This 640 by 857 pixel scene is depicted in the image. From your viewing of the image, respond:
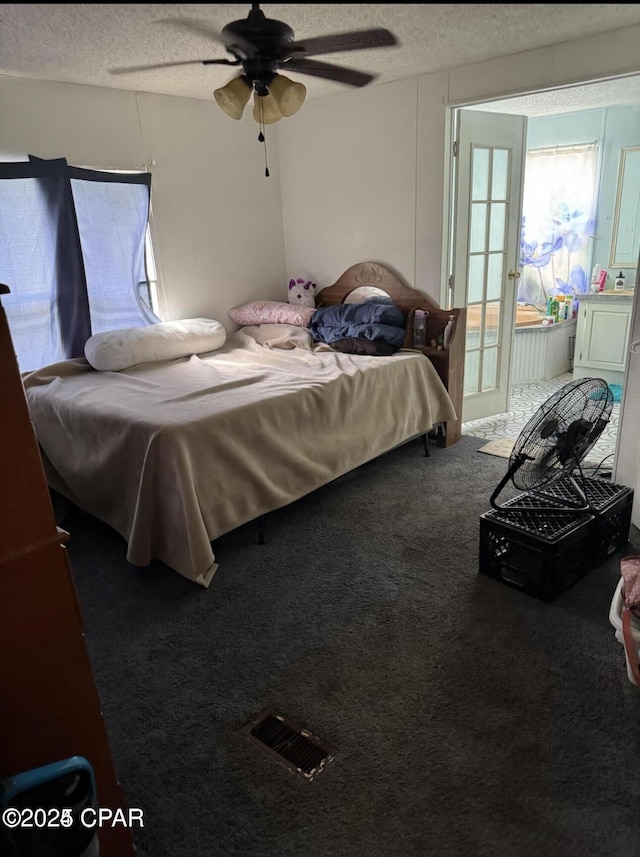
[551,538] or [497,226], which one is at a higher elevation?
[497,226]

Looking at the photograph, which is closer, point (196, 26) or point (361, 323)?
point (196, 26)

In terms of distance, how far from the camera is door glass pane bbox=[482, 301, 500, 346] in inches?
161

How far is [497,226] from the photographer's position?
396 centimetres

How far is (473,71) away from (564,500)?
2581mm

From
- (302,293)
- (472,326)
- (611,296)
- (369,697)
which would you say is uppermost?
(302,293)

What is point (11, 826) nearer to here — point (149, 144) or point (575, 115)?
point (149, 144)

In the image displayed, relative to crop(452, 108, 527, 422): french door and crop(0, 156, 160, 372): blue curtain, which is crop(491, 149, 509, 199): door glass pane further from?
crop(0, 156, 160, 372): blue curtain

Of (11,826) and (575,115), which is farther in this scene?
(575,115)

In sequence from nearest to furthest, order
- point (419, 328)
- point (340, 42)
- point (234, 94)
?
point (340, 42) < point (234, 94) < point (419, 328)

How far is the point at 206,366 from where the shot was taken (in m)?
3.41

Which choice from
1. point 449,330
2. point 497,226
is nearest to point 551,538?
point 449,330

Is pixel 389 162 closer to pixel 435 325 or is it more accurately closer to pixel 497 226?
pixel 497 226

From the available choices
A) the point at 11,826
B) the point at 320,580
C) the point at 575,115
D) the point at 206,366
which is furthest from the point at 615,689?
the point at 575,115

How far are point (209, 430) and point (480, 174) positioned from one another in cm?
269
